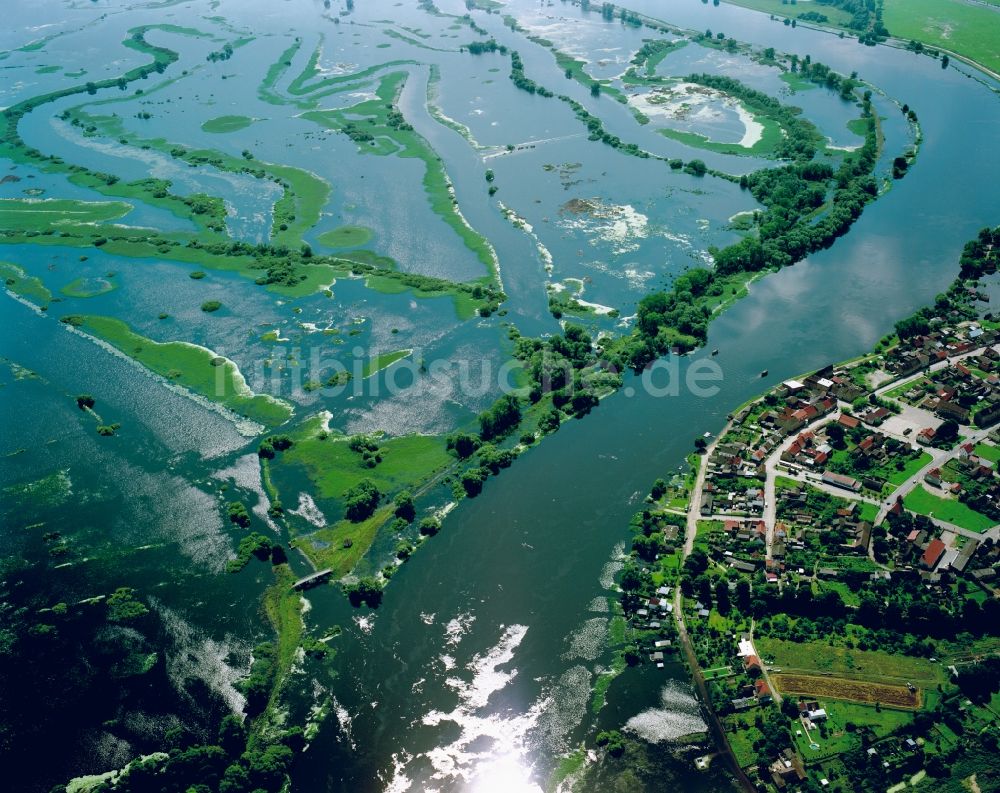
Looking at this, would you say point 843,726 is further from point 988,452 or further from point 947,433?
Result: point 947,433

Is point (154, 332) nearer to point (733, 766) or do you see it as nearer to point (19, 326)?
point (19, 326)

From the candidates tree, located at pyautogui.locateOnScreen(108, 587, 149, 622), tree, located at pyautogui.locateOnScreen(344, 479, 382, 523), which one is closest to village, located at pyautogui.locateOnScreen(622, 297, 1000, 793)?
tree, located at pyautogui.locateOnScreen(344, 479, 382, 523)

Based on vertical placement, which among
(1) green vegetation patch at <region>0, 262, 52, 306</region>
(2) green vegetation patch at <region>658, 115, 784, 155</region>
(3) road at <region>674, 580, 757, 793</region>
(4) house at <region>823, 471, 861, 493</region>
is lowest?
(1) green vegetation patch at <region>0, 262, 52, 306</region>

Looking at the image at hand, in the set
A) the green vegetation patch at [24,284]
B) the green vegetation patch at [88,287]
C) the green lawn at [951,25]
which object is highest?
the green lawn at [951,25]

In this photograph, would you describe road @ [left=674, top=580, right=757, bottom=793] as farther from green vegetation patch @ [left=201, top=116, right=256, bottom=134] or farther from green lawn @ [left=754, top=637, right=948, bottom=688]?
green vegetation patch @ [left=201, top=116, right=256, bottom=134]

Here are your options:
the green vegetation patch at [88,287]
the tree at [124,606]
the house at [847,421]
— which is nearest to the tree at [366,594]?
the tree at [124,606]

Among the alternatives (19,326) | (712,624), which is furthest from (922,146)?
(19,326)

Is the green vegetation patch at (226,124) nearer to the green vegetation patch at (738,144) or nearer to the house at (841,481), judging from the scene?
the green vegetation patch at (738,144)
